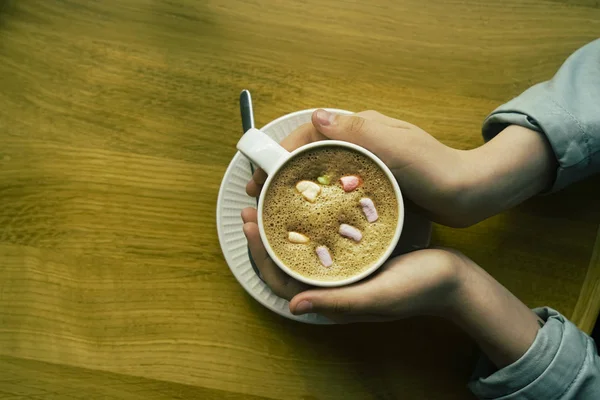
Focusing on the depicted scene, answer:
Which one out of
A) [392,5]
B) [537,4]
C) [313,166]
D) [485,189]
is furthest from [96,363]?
[537,4]

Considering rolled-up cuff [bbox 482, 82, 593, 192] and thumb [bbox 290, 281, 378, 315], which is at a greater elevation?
rolled-up cuff [bbox 482, 82, 593, 192]

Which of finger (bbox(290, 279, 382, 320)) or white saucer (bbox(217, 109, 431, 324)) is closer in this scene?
finger (bbox(290, 279, 382, 320))

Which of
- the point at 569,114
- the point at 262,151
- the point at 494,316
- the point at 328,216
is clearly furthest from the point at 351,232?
the point at 569,114

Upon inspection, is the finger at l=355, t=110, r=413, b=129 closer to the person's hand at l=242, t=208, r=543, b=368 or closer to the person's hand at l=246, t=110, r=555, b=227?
the person's hand at l=246, t=110, r=555, b=227

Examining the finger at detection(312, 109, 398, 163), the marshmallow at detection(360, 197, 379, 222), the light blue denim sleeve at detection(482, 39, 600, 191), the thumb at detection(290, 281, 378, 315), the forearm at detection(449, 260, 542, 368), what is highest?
the light blue denim sleeve at detection(482, 39, 600, 191)

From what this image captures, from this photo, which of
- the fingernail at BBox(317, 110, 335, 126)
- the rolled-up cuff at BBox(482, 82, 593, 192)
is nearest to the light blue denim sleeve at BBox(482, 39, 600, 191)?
the rolled-up cuff at BBox(482, 82, 593, 192)

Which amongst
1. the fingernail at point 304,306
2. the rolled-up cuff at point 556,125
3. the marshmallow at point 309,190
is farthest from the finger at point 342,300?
the rolled-up cuff at point 556,125

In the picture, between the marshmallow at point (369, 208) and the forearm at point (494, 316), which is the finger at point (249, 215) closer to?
the marshmallow at point (369, 208)
